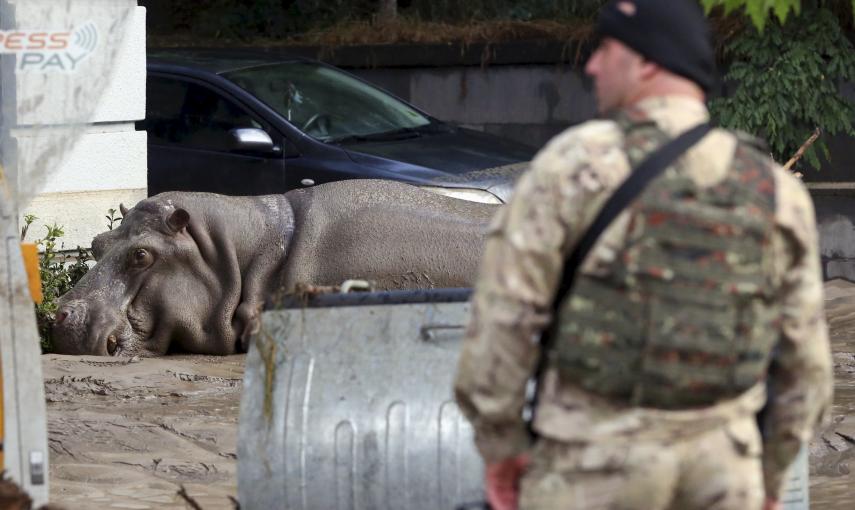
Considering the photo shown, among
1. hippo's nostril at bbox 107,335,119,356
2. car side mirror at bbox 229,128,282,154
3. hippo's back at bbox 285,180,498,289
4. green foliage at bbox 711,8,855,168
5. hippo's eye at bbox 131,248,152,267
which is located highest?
green foliage at bbox 711,8,855,168

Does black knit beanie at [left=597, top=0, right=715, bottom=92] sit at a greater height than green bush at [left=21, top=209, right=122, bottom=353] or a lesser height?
greater

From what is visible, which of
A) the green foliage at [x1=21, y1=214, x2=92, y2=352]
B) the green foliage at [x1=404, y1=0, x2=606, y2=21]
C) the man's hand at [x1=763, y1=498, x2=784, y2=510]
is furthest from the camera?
the green foliage at [x1=404, y1=0, x2=606, y2=21]

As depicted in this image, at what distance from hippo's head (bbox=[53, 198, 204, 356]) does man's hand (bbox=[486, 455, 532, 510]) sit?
18.4ft

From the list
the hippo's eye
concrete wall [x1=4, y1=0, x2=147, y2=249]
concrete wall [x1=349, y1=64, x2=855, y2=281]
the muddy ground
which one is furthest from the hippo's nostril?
concrete wall [x1=349, y1=64, x2=855, y2=281]

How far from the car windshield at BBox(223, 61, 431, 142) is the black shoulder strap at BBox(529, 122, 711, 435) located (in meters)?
7.25

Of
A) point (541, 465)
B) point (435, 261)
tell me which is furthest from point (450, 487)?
point (435, 261)

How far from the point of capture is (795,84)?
11.3 metres

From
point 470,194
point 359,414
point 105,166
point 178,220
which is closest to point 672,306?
point 359,414

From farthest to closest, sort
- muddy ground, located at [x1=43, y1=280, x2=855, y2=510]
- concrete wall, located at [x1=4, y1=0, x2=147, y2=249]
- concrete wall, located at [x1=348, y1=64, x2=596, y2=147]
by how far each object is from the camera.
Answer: concrete wall, located at [x1=348, y1=64, x2=596, y2=147]
concrete wall, located at [x1=4, y1=0, x2=147, y2=249]
muddy ground, located at [x1=43, y1=280, x2=855, y2=510]

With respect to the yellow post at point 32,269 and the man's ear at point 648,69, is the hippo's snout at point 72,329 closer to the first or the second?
the yellow post at point 32,269

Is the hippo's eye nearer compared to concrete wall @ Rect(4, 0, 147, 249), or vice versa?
the hippo's eye

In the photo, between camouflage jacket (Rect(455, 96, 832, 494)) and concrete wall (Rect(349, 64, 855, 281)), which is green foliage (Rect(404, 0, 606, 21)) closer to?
concrete wall (Rect(349, 64, 855, 281))

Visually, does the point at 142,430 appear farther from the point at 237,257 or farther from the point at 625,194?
the point at 625,194

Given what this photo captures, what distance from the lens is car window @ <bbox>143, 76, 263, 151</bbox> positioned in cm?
1030
